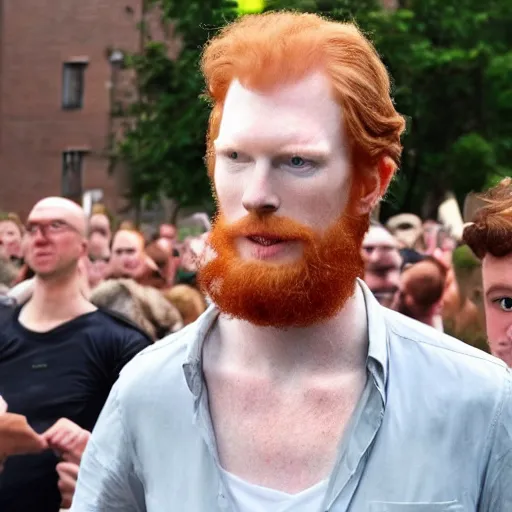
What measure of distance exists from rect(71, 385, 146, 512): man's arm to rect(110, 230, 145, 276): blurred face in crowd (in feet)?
18.1

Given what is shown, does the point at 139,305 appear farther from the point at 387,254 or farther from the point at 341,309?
the point at 341,309

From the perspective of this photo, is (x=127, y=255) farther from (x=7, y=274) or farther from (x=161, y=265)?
(x=7, y=274)

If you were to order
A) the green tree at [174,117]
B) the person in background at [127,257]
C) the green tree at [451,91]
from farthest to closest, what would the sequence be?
1. the green tree at [451,91]
2. the green tree at [174,117]
3. the person in background at [127,257]

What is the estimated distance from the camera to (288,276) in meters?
2.16

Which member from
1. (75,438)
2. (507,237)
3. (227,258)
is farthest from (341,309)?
(75,438)

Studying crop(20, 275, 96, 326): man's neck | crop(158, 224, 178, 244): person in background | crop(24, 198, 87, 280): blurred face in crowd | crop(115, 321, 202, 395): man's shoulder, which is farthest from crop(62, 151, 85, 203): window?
crop(115, 321, 202, 395): man's shoulder

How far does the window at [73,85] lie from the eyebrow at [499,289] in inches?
1256

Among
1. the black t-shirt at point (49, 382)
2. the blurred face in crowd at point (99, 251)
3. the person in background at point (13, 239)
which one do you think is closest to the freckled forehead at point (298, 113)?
the black t-shirt at point (49, 382)

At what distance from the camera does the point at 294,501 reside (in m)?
2.14

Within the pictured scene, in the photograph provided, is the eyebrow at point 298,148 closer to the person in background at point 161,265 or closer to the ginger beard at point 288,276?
the ginger beard at point 288,276

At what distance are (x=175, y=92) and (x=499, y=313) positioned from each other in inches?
641

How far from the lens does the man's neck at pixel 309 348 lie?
2.25 m

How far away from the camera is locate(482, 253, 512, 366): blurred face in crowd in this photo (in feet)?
10.7

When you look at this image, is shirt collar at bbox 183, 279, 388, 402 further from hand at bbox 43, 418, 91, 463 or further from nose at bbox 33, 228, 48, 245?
nose at bbox 33, 228, 48, 245
